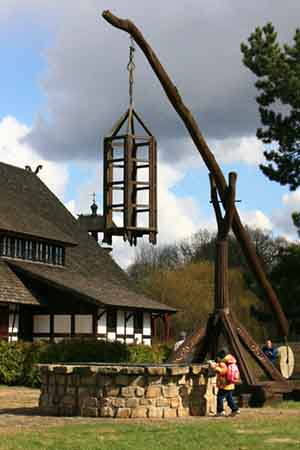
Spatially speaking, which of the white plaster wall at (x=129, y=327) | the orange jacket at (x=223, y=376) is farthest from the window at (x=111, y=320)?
the orange jacket at (x=223, y=376)

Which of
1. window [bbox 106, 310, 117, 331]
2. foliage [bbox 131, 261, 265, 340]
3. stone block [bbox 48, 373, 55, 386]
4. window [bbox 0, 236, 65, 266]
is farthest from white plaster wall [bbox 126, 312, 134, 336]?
foliage [bbox 131, 261, 265, 340]

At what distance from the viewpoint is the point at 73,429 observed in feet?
44.7

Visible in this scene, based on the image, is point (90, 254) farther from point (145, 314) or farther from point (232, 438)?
point (232, 438)

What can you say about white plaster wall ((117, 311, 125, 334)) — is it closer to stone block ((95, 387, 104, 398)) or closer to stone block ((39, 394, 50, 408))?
stone block ((39, 394, 50, 408))

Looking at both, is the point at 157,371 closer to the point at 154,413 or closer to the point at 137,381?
the point at 137,381

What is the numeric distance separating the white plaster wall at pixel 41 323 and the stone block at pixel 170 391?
18.4 meters

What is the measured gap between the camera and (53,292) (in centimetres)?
3375

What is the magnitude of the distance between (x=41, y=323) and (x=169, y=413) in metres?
18.7

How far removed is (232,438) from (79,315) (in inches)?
842

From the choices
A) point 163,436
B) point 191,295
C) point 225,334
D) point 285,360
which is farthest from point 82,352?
point 191,295

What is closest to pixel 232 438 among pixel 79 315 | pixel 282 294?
pixel 282 294

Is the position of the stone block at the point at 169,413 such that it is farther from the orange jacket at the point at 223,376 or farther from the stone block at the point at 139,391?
the orange jacket at the point at 223,376

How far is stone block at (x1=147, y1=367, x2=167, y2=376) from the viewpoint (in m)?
15.6

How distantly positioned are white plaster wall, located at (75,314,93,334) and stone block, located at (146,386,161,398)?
18.3 metres
